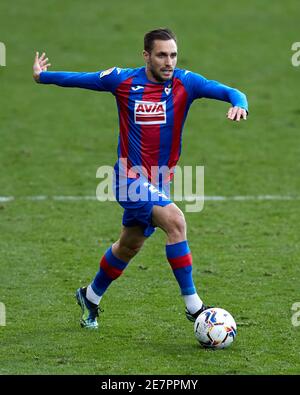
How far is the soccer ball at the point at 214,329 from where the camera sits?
25.4 ft

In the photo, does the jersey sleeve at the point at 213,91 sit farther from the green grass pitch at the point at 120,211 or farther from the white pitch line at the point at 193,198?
the white pitch line at the point at 193,198

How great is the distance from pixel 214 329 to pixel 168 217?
909 millimetres

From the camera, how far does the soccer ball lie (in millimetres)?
7734

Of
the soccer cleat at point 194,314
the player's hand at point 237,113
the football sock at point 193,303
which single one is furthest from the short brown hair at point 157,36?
the soccer cleat at point 194,314

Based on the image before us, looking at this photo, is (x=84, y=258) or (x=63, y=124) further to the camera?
(x=63, y=124)

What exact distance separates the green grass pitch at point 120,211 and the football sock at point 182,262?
427 mm

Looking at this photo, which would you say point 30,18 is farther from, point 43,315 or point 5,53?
point 43,315

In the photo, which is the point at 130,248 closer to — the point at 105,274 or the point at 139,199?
the point at 105,274

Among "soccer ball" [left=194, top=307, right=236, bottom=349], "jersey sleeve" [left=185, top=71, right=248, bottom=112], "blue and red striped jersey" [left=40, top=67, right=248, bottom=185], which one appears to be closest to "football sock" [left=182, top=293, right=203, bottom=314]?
"soccer ball" [left=194, top=307, right=236, bottom=349]

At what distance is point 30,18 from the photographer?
25.1 meters

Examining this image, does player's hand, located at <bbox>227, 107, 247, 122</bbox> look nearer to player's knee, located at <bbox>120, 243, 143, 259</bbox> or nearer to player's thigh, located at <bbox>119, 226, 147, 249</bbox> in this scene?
player's thigh, located at <bbox>119, 226, 147, 249</bbox>

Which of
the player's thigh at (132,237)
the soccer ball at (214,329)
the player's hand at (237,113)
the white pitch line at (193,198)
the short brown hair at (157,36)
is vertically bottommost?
the soccer ball at (214,329)

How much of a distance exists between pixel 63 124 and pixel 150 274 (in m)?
7.74
